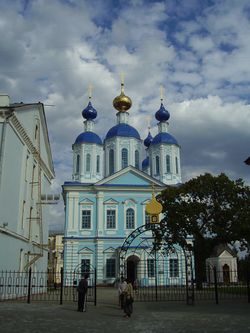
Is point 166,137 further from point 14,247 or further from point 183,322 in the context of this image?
point 183,322

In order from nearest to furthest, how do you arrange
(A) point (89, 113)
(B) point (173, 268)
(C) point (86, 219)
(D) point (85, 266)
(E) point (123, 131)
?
1. (B) point (173, 268)
2. (D) point (85, 266)
3. (C) point (86, 219)
4. (E) point (123, 131)
5. (A) point (89, 113)

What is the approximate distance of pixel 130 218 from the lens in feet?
139

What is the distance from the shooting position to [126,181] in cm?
4350

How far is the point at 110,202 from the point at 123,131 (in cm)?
968

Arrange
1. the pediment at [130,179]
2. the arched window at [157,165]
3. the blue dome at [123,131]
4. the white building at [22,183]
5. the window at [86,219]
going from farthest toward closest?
the arched window at [157,165] < the blue dome at [123,131] < the pediment at [130,179] < the window at [86,219] < the white building at [22,183]

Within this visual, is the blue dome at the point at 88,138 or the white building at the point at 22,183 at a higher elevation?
the blue dome at the point at 88,138

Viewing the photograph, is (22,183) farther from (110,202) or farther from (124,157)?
(124,157)

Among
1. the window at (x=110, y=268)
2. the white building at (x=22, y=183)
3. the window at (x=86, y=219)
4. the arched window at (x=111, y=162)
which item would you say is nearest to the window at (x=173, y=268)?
the window at (x=110, y=268)

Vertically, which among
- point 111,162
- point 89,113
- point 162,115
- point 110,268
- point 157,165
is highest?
point 162,115

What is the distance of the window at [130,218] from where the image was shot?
138 ft

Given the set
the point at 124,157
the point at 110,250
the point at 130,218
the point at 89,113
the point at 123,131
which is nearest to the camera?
the point at 110,250

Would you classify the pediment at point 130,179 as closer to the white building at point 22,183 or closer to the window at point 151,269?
the window at point 151,269

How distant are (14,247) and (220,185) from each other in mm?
17196

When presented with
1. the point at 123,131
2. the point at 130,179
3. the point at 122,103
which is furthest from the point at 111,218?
the point at 122,103
